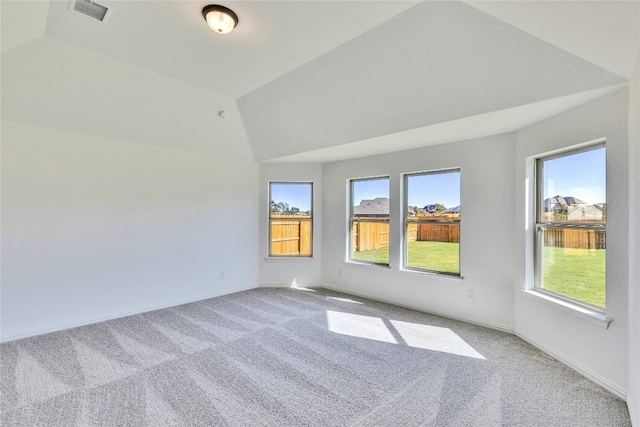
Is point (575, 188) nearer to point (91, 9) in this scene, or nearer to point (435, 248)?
point (435, 248)

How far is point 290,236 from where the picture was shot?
537cm

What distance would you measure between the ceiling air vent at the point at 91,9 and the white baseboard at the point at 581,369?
15.8ft

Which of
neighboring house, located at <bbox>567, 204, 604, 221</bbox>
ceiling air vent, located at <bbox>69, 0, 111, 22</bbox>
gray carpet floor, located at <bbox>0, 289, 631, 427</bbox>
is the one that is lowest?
gray carpet floor, located at <bbox>0, 289, 631, 427</bbox>

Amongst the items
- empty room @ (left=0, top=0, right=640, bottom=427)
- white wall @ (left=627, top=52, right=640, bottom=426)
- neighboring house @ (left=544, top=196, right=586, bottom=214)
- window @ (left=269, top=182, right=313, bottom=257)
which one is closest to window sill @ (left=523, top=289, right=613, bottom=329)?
empty room @ (left=0, top=0, right=640, bottom=427)

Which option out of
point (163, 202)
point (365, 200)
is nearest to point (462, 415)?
point (365, 200)

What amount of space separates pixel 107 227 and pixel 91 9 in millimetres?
2460

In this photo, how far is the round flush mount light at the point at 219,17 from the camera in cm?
205

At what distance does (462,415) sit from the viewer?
1901 mm

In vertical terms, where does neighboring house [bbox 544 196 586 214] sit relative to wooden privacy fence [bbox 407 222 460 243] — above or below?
above

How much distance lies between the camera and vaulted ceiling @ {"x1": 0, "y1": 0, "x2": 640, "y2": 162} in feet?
6.27

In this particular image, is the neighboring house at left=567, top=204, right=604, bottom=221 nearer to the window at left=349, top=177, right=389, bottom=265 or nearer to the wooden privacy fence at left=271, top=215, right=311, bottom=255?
the window at left=349, top=177, right=389, bottom=265

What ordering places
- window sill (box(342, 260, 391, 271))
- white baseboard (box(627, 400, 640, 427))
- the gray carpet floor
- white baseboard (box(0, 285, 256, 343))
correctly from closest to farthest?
white baseboard (box(627, 400, 640, 427))
the gray carpet floor
white baseboard (box(0, 285, 256, 343))
window sill (box(342, 260, 391, 271))

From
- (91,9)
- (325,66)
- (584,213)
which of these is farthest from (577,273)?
(91,9)

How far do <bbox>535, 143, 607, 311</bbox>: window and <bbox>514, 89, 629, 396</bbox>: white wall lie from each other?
17 cm
